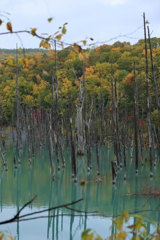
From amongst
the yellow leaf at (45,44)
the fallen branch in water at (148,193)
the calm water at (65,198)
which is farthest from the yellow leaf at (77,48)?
the fallen branch in water at (148,193)

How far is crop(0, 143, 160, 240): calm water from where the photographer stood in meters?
9.31

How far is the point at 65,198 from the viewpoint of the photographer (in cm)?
1303

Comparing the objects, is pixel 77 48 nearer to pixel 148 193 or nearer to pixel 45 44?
pixel 45 44

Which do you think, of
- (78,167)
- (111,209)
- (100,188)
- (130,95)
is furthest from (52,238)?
(130,95)

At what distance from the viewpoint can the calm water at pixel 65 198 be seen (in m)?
9.31

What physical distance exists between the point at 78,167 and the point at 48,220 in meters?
9.82

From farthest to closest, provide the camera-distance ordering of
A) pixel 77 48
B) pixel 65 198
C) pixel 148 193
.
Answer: pixel 65 198
pixel 148 193
pixel 77 48

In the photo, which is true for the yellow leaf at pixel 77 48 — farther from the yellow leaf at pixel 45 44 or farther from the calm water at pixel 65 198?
the calm water at pixel 65 198

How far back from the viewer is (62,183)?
1529 cm

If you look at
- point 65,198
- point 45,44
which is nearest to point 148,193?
point 65,198

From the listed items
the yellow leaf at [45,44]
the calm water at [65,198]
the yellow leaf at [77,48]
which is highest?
the yellow leaf at [45,44]

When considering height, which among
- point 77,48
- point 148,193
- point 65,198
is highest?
point 77,48

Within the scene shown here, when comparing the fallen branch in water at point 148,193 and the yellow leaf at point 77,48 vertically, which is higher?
the yellow leaf at point 77,48

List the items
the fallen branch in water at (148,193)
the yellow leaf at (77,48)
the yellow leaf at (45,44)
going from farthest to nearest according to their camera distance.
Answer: the fallen branch in water at (148,193) < the yellow leaf at (45,44) < the yellow leaf at (77,48)
